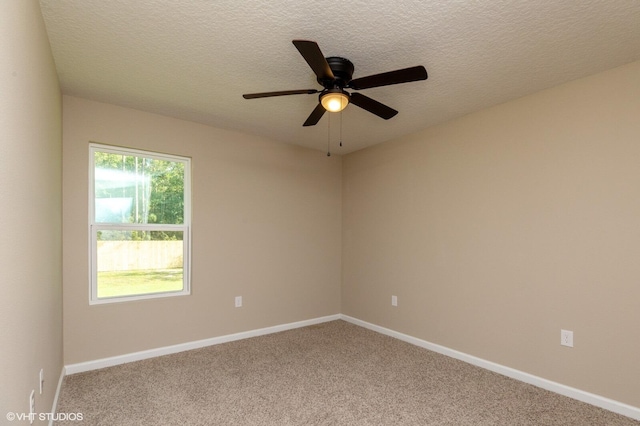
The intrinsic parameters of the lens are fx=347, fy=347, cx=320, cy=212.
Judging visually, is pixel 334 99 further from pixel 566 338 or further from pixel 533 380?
pixel 533 380

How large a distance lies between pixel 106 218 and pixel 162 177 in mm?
638

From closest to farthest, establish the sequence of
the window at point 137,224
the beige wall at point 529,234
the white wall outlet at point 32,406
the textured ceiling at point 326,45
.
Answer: the white wall outlet at point 32,406 → the textured ceiling at point 326,45 → the beige wall at point 529,234 → the window at point 137,224

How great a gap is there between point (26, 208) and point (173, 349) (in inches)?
92.9

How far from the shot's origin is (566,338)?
2.61 meters

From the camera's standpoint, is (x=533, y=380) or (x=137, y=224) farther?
(x=137, y=224)

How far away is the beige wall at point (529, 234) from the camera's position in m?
2.38

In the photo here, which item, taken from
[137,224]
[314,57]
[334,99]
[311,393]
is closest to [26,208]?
[314,57]

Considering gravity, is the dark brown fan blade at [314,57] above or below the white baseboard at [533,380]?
above

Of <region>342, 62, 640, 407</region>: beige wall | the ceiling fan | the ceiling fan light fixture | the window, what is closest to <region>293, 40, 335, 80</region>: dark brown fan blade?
the ceiling fan

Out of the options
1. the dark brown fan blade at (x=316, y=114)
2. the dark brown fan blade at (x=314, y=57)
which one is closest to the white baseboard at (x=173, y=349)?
the dark brown fan blade at (x=316, y=114)

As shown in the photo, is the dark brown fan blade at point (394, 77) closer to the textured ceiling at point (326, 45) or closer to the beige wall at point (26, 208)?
the textured ceiling at point (326, 45)

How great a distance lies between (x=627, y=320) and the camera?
2.33m

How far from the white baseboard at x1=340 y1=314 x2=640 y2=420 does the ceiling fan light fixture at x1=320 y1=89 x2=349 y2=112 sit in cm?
258

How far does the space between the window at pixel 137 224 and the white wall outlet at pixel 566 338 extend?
132 inches
